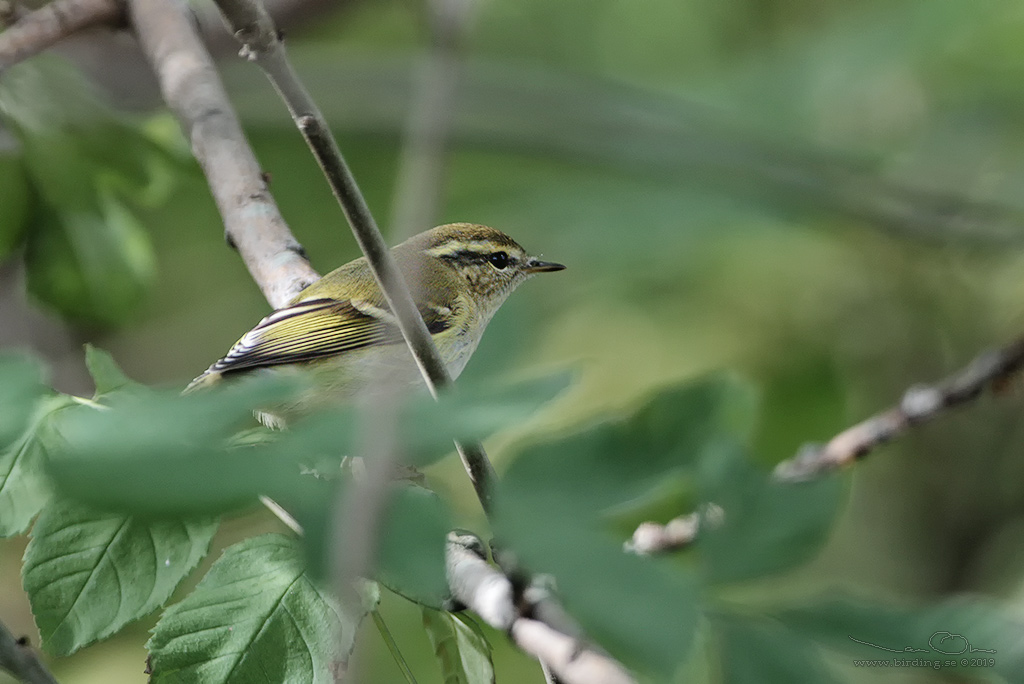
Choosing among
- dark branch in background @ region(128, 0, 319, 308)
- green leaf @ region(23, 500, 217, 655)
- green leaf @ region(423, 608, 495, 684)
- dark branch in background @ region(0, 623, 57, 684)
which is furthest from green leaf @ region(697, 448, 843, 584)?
dark branch in background @ region(128, 0, 319, 308)

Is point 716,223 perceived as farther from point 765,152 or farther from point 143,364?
point 143,364

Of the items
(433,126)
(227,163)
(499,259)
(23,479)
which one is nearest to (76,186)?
(227,163)

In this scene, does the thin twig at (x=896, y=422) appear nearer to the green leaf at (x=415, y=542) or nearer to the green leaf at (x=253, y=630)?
the green leaf at (x=253, y=630)

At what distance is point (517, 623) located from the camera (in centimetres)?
94

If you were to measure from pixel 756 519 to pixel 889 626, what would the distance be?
16 cm

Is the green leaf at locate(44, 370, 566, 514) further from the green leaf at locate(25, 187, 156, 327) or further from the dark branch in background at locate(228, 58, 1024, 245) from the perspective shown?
the green leaf at locate(25, 187, 156, 327)

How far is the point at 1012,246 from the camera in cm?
202

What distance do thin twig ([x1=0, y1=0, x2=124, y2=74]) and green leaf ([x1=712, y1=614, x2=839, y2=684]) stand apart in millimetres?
2012

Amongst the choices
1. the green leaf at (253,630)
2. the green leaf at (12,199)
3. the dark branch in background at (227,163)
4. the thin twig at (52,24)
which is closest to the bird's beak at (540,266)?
the dark branch in background at (227,163)

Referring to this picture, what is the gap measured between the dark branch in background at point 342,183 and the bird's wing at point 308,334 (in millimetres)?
1251

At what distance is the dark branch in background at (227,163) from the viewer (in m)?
2.41

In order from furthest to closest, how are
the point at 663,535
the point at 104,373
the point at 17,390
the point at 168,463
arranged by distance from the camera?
the point at 663,535 → the point at 104,373 → the point at 17,390 → the point at 168,463

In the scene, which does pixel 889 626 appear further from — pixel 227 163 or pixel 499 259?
pixel 499 259

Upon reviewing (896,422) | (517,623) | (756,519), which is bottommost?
(517,623)
